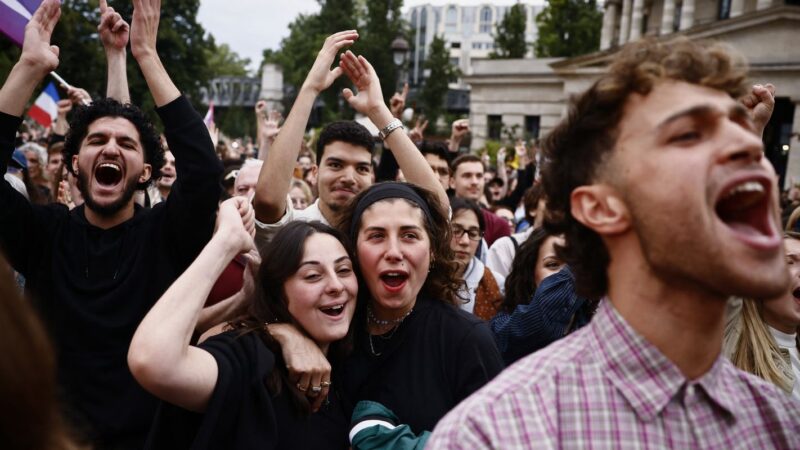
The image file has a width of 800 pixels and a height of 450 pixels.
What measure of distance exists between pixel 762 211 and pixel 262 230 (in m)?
2.66

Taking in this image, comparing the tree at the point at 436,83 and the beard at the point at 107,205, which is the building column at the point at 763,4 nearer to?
the tree at the point at 436,83

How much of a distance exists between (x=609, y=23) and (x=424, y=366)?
42.1m

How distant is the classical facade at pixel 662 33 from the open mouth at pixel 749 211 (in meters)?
24.0

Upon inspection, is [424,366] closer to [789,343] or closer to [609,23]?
[789,343]

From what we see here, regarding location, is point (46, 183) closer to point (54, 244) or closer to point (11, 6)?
point (11, 6)

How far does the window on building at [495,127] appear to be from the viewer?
3691 centimetres

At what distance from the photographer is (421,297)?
3.08m

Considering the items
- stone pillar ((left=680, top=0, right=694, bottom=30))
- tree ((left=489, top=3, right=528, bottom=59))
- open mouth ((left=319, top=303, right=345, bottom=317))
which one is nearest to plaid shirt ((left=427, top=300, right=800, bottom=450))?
open mouth ((left=319, top=303, right=345, bottom=317))

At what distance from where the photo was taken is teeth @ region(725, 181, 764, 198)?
1.48m

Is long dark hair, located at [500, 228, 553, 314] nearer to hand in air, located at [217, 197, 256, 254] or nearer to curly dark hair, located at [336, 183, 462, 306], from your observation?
curly dark hair, located at [336, 183, 462, 306]

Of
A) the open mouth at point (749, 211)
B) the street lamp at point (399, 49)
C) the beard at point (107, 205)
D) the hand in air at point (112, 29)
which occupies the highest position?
the street lamp at point (399, 49)

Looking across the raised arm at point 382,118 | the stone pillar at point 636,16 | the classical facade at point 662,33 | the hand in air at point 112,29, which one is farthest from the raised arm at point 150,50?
the stone pillar at point 636,16

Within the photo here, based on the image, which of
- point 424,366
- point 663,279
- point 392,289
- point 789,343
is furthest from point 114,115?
point 789,343

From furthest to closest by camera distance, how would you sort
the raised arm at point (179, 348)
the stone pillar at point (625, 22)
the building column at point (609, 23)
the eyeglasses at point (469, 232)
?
the building column at point (609, 23) < the stone pillar at point (625, 22) < the eyeglasses at point (469, 232) < the raised arm at point (179, 348)
